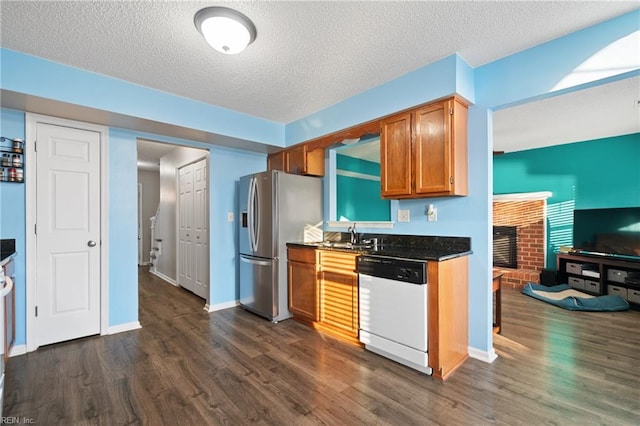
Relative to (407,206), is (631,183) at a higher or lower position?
higher

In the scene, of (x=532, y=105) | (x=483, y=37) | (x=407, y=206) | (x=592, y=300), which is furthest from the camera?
(x=592, y=300)

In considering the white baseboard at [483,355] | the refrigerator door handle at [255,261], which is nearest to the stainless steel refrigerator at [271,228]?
the refrigerator door handle at [255,261]

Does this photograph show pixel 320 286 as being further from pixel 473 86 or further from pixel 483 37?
pixel 483 37

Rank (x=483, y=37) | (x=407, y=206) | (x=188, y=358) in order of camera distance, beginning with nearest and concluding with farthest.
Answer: (x=483, y=37) → (x=188, y=358) → (x=407, y=206)

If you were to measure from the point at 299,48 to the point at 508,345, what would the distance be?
3.14 meters

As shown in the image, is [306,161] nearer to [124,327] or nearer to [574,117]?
[124,327]

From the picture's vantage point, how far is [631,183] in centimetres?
420

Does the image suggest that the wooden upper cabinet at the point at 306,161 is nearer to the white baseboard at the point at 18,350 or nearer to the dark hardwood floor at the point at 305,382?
the dark hardwood floor at the point at 305,382

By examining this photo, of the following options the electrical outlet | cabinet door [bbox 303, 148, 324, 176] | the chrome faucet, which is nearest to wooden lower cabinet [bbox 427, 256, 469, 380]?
the electrical outlet

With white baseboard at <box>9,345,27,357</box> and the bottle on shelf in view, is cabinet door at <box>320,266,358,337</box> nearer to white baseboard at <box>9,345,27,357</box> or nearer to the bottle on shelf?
white baseboard at <box>9,345,27,357</box>

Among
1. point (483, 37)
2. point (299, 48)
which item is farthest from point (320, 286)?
point (483, 37)

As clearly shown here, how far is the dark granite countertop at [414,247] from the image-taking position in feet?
7.66

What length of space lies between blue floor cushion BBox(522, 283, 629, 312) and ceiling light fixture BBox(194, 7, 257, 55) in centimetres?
473

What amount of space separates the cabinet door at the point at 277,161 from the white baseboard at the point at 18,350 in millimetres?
3159
